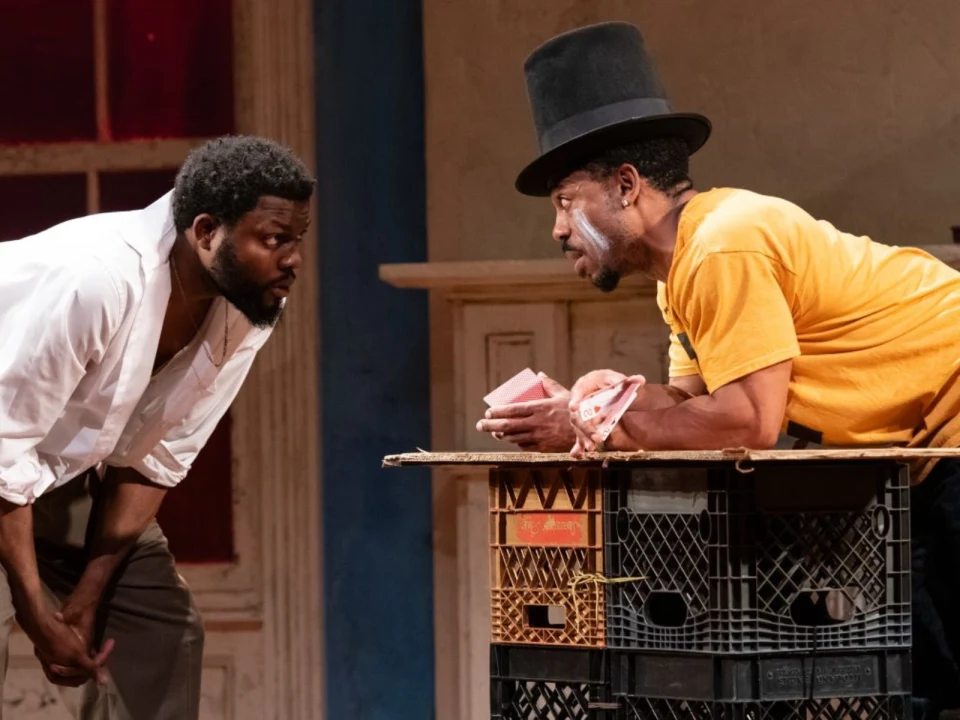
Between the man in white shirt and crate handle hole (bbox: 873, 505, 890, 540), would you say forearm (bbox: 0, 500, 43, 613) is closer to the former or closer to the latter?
the man in white shirt

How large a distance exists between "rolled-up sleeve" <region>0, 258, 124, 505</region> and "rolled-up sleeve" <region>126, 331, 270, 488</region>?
1.36 ft

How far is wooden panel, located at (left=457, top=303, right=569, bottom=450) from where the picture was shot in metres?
4.01

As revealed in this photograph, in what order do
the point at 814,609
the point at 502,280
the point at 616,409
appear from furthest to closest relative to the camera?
the point at 502,280 < the point at 814,609 < the point at 616,409

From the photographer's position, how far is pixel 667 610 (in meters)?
2.51

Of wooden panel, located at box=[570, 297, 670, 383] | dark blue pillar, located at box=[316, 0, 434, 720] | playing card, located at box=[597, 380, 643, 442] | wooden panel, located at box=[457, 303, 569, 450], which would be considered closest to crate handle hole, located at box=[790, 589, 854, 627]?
playing card, located at box=[597, 380, 643, 442]

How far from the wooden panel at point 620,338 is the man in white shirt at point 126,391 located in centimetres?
116

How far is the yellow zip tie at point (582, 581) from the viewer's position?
2263mm

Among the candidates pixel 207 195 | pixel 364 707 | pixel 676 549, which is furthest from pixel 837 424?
pixel 364 707

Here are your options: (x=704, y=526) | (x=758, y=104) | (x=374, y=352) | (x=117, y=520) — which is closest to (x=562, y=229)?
(x=704, y=526)

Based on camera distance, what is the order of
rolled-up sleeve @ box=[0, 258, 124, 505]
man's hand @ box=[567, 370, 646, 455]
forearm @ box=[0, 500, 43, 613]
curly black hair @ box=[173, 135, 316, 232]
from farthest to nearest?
curly black hair @ box=[173, 135, 316, 232], forearm @ box=[0, 500, 43, 613], rolled-up sleeve @ box=[0, 258, 124, 505], man's hand @ box=[567, 370, 646, 455]

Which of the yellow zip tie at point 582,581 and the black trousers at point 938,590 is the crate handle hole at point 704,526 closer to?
the yellow zip tie at point 582,581

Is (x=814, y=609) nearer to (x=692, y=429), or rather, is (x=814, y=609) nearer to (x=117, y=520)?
(x=692, y=429)

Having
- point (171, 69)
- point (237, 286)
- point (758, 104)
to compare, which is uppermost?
point (171, 69)

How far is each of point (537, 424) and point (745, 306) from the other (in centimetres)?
40
